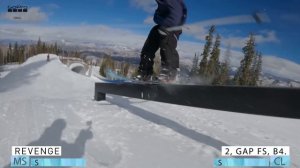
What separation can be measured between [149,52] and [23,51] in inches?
5486

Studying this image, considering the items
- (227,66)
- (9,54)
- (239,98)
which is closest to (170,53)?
(239,98)

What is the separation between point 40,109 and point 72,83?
11695 millimetres

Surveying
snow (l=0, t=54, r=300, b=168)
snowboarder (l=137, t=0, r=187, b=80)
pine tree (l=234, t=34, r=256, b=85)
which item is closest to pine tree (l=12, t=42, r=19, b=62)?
pine tree (l=234, t=34, r=256, b=85)

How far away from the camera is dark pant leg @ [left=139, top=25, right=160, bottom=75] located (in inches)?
211

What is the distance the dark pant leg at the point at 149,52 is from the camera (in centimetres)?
536

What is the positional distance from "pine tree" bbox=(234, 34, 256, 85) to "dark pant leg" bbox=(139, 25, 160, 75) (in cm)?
3336

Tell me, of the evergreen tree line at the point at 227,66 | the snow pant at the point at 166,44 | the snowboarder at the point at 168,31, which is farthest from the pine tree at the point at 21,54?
the snowboarder at the point at 168,31

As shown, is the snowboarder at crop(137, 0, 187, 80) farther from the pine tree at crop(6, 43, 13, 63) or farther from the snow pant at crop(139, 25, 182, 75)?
the pine tree at crop(6, 43, 13, 63)

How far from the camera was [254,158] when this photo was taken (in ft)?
11.5

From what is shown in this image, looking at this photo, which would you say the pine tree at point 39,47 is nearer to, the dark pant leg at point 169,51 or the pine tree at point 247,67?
the pine tree at point 247,67

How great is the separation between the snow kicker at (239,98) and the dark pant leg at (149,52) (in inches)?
44.4

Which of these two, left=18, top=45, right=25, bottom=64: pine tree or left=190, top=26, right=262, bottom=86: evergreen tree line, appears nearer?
left=190, top=26, right=262, bottom=86: evergreen tree line

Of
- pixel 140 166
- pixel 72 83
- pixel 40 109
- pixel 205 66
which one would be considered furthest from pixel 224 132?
pixel 205 66

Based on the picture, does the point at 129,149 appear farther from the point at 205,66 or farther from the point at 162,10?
the point at 205,66
